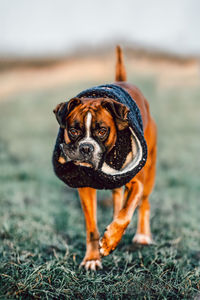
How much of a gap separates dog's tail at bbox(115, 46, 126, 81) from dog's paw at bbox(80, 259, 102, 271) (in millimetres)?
2141

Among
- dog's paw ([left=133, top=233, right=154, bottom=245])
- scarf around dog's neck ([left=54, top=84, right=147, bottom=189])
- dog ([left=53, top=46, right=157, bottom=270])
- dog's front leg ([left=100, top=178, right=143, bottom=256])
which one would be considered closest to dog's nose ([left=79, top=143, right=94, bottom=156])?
dog ([left=53, top=46, right=157, bottom=270])

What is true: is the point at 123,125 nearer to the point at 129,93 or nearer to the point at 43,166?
the point at 129,93

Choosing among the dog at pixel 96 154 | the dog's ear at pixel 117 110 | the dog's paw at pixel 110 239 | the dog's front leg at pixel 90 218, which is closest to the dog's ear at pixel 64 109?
the dog at pixel 96 154

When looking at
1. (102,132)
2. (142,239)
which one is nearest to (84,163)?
(102,132)

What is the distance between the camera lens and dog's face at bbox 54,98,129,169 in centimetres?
334

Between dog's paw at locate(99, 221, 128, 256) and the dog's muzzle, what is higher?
the dog's muzzle

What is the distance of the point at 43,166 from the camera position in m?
9.85

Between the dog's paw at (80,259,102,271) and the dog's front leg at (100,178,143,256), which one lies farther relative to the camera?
the dog's paw at (80,259,102,271)

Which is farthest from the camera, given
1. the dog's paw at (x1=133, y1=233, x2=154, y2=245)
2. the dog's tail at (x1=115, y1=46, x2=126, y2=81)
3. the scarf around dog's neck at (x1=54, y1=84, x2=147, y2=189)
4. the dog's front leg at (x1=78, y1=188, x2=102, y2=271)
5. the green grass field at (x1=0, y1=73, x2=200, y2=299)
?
the dog's tail at (x1=115, y1=46, x2=126, y2=81)

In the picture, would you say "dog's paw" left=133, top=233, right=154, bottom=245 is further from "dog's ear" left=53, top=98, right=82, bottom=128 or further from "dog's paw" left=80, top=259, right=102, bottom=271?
"dog's ear" left=53, top=98, right=82, bottom=128

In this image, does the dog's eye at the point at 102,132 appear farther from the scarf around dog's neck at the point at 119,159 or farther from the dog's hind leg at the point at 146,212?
the dog's hind leg at the point at 146,212

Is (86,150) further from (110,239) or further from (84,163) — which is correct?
(110,239)

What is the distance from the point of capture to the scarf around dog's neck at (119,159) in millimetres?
3521

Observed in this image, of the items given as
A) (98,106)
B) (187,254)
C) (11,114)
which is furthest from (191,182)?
(11,114)
